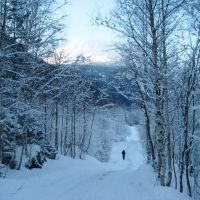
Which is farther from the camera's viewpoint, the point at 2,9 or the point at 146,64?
the point at 2,9

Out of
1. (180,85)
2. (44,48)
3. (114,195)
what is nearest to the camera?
(114,195)

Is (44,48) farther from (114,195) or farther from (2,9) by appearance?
(114,195)

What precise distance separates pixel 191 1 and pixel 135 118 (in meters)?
151

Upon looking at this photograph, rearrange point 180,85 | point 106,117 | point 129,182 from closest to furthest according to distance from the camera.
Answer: point 180,85, point 129,182, point 106,117

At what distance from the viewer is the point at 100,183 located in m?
18.0

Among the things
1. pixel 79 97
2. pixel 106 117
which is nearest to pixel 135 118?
pixel 106 117

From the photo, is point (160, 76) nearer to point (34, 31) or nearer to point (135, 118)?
point (34, 31)

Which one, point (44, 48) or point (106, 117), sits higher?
point (44, 48)

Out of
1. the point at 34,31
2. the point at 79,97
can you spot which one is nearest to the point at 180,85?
the point at 34,31

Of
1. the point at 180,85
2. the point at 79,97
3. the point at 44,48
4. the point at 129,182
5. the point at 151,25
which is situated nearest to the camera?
the point at 151,25

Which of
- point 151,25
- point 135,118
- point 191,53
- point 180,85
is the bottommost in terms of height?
point 135,118

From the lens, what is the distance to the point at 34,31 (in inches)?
780

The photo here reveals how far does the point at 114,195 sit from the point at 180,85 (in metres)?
5.83

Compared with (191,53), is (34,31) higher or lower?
higher
